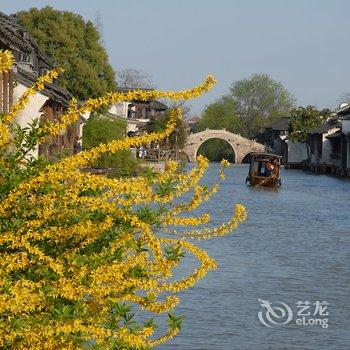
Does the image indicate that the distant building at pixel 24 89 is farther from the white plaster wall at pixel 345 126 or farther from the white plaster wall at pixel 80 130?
the white plaster wall at pixel 345 126

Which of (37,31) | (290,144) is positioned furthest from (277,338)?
(290,144)

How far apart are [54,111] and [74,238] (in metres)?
34.0

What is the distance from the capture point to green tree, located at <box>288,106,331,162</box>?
124875mm

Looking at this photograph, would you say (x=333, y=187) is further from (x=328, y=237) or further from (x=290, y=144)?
(x=290, y=144)

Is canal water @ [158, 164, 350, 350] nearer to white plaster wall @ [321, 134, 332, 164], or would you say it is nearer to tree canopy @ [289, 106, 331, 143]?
white plaster wall @ [321, 134, 332, 164]

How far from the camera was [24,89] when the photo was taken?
33250 mm

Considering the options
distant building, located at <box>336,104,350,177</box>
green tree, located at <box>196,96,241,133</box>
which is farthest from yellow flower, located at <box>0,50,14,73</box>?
green tree, located at <box>196,96,241,133</box>

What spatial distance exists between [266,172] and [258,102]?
307 ft

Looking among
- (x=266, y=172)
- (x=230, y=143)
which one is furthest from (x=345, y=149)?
(x=230, y=143)

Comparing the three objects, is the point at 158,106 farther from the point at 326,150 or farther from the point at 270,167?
the point at 270,167

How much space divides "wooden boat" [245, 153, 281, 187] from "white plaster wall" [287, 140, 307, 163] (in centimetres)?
5893

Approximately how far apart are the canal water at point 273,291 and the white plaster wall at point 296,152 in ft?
299

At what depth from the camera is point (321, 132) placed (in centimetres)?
10869

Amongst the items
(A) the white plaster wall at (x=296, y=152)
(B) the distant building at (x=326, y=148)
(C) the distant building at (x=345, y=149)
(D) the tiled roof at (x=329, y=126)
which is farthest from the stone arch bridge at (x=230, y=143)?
(C) the distant building at (x=345, y=149)
